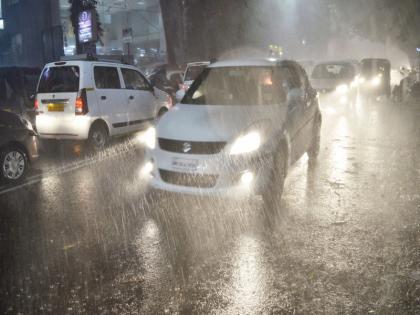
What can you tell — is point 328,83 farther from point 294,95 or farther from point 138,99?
point 294,95

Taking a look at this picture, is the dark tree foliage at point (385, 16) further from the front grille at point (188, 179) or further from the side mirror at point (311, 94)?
the front grille at point (188, 179)

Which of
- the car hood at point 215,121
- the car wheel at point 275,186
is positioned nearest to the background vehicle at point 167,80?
the car hood at point 215,121

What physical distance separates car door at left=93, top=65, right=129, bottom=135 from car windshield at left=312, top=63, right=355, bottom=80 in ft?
30.3

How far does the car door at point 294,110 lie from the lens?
599 centimetres

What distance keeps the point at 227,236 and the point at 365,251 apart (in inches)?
56.4

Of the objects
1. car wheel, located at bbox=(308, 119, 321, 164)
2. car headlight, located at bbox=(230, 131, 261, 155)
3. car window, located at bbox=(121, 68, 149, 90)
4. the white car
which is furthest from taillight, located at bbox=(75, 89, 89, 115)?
car headlight, located at bbox=(230, 131, 261, 155)

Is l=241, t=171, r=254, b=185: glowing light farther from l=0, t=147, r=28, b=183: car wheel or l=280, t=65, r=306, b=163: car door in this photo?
l=0, t=147, r=28, b=183: car wheel

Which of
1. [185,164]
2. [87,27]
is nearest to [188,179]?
[185,164]

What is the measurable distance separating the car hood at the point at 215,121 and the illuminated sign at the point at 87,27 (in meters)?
17.5

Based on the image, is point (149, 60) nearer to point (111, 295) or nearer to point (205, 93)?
point (205, 93)

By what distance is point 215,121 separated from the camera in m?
5.38

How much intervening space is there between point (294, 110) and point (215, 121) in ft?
4.76

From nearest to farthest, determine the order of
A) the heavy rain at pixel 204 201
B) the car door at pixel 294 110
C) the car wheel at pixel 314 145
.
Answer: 1. the heavy rain at pixel 204 201
2. the car door at pixel 294 110
3. the car wheel at pixel 314 145

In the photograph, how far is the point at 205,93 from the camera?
21.5ft
